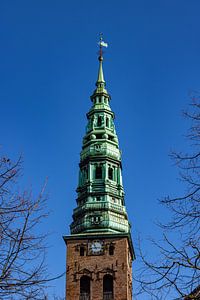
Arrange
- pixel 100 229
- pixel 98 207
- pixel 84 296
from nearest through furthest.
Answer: pixel 84 296 → pixel 100 229 → pixel 98 207

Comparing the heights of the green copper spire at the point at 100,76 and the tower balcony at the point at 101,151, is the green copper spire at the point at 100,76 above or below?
above

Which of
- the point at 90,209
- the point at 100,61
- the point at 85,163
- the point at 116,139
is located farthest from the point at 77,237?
the point at 100,61

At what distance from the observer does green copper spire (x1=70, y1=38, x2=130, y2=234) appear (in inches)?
2079

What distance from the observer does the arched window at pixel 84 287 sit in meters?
48.6

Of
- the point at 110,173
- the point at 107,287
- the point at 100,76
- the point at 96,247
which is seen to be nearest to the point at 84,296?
the point at 107,287

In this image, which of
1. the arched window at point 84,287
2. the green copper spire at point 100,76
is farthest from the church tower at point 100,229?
the green copper spire at point 100,76

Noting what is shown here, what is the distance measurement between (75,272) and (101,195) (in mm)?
7077

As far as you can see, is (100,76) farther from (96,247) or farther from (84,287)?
(84,287)

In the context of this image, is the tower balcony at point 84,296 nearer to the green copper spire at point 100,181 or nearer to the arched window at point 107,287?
the arched window at point 107,287

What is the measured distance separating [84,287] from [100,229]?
510cm

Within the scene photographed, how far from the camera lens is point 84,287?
49.3m

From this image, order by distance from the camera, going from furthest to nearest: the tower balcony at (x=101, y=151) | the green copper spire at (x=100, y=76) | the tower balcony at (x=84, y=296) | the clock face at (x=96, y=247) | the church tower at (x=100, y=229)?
1. the green copper spire at (x=100, y=76)
2. the tower balcony at (x=101, y=151)
3. the clock face at (x=96, y=247)
4. the church tower at (x=100, y=229)
5. the tower balcony at (x=84, y=296)

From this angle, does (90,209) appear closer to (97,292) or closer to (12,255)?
(97,292)

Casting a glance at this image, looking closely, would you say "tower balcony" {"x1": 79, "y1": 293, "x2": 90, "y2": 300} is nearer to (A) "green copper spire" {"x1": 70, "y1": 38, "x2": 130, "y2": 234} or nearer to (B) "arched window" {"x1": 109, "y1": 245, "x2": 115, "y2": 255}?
(B) "arched window" {"x1": 109, "y1": 245, "x2": 115, "y2": 255}
